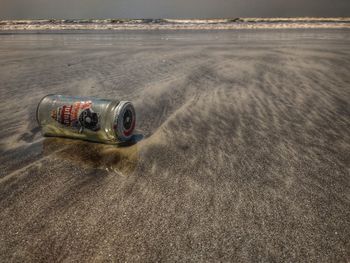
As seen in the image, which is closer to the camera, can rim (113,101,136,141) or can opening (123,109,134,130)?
can rim (113,101,136,141)

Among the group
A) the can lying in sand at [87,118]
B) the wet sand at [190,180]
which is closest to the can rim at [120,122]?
the can lying in sand at [87,118]

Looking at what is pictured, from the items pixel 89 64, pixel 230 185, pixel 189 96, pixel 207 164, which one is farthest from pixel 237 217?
pixel 89 64

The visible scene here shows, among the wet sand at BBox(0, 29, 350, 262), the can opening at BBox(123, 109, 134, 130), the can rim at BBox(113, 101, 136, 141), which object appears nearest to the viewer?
the wet sand at BBox(0, 29, 350, 262)

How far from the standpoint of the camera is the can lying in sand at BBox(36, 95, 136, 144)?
3289mm

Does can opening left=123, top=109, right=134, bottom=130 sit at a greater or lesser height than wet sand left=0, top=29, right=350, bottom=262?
greater

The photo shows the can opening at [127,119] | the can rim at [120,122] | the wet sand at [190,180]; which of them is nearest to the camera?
the wet sand at [190,180]

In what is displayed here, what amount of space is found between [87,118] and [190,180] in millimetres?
1392

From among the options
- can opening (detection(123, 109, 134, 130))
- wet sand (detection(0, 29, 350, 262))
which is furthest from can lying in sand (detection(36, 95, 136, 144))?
wet sand (detection(0, 29, 350, 262))

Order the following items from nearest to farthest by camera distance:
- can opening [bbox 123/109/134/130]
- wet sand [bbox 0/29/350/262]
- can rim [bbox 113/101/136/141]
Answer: wet sand [bbox 0/29/350/262] < can rim [bbox 113/101/136/141] < can opening [bbox 123/109/134/130]

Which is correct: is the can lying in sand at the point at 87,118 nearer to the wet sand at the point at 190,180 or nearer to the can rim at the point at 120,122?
the can rim at the point at 120,122

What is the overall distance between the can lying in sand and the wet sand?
21 centimetres

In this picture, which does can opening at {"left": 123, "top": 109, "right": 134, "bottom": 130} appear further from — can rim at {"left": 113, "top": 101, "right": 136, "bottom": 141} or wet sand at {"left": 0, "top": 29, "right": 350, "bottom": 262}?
wet sand at {"left": 0, "top": 29, "right": 350, "bottom": 262}

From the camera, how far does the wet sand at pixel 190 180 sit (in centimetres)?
213

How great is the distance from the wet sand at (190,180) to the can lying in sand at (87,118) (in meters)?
0.21
